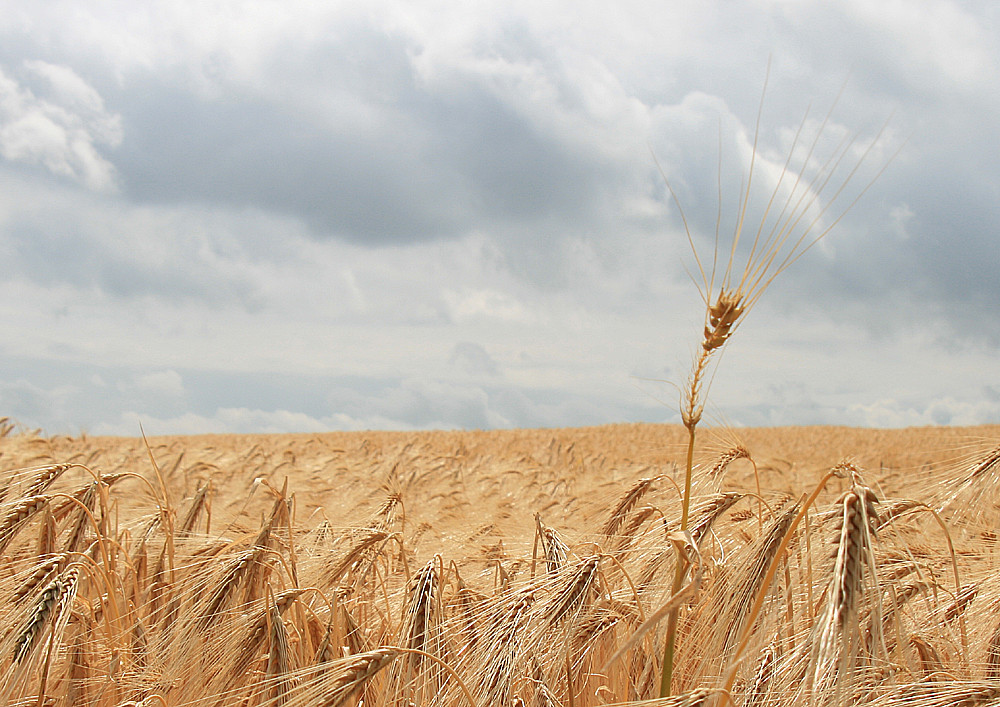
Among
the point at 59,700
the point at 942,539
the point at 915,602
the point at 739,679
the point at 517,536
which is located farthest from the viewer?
the point at 942,539

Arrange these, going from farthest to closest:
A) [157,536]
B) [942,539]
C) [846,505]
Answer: [942,539] < [157,536] < [846,505]

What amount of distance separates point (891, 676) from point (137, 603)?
7.89ft

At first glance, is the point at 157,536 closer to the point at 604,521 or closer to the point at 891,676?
the point at 604,521

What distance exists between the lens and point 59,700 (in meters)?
2.18

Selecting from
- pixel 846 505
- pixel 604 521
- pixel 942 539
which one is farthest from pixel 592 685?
pixel 942 539

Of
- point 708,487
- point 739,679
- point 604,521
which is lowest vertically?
point 739,679

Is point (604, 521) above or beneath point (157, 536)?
above

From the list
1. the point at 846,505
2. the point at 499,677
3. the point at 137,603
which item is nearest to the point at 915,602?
the point at 846,505

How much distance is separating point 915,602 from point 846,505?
150 cm

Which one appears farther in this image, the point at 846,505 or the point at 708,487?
the point at 708,487

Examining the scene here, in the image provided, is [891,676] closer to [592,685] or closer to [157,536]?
[592,685]

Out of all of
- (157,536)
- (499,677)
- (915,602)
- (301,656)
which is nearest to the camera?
(499,677)

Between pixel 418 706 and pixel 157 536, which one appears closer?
pixel 418 706

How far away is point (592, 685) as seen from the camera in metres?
2.23
